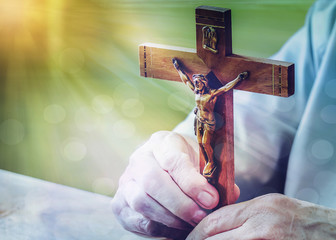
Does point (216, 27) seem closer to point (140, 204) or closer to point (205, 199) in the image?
point (205, 199)

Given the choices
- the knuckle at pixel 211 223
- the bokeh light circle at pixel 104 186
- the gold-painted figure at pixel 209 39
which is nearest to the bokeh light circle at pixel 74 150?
the bokeh light circle at pixel 104 186

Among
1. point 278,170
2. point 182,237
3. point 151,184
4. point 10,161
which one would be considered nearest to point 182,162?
point 151,184

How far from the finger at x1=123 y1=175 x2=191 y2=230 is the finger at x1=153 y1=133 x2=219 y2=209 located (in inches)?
3.8

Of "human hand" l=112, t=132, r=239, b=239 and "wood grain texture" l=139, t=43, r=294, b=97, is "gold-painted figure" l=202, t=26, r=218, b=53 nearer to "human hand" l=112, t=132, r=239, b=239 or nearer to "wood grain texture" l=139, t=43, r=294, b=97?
"wood grain texture" l=139, t=43, r=294, b=97

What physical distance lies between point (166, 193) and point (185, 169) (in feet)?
0.27

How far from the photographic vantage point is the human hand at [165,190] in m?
1.32

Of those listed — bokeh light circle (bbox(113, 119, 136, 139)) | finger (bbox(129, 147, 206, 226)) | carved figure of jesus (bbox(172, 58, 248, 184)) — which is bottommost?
finger (bbox(129, 147, 206, 226))

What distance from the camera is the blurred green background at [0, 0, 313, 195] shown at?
141 centimetres

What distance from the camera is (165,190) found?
135 centimetres

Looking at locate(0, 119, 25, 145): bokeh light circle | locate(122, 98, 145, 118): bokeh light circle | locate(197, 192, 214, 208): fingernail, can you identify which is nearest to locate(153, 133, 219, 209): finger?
locate(197, 192, 214, 208): fingernail

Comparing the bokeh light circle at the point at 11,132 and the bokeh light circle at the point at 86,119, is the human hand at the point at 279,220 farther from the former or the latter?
the bokeh light circle at the point at 11,132

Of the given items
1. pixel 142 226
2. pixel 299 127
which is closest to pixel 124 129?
pixel 142 226

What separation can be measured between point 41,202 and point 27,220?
84 mm

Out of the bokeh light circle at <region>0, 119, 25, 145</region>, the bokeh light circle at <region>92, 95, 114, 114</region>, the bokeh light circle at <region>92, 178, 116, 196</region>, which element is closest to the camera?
the bokeh light circle at <region>92, 95, 114, 114</region>
